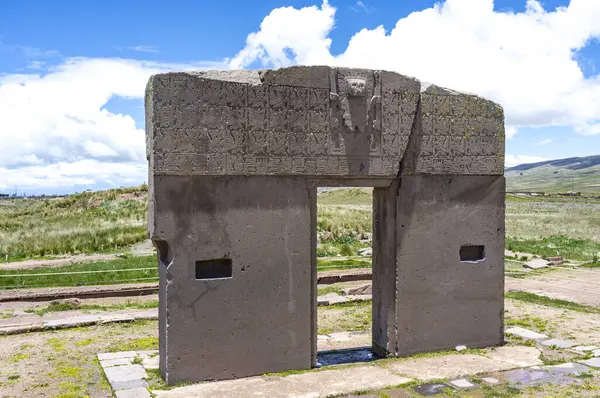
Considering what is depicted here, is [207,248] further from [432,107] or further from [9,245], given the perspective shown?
[9,245]

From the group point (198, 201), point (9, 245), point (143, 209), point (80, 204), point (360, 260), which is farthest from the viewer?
point (80, 204)

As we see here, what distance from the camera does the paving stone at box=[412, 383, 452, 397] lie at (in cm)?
674

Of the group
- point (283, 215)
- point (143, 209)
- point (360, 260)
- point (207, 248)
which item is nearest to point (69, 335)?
point (207, 248)

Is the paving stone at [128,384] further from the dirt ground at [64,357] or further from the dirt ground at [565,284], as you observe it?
the dirt ground at [565,284]

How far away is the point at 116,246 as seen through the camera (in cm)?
2217

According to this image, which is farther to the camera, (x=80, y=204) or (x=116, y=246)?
(x=80, y=204)

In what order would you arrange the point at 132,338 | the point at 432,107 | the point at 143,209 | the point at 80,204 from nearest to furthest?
the point at 432,107 → the point at 132,338 → the point at 143,209 → the point at 80,204

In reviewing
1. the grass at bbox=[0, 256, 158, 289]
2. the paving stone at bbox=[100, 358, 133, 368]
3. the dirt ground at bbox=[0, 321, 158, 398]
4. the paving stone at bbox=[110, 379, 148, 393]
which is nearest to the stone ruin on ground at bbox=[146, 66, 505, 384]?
the paving stone at bbox=[110, 379, 148, 393]

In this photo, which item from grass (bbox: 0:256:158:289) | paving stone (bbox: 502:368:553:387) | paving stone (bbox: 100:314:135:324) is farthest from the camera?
grass (bbox: 0:256:158:289)

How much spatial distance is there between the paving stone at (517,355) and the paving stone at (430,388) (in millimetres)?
1469

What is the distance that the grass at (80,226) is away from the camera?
70.4 feet

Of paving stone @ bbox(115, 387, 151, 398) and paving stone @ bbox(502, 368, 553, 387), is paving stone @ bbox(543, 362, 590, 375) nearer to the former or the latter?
paving stone @ bbox(502, 368, 553, 387)

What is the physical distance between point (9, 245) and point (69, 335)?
46.0 ft

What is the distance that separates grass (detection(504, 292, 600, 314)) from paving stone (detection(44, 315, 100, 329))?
30.1 ft
